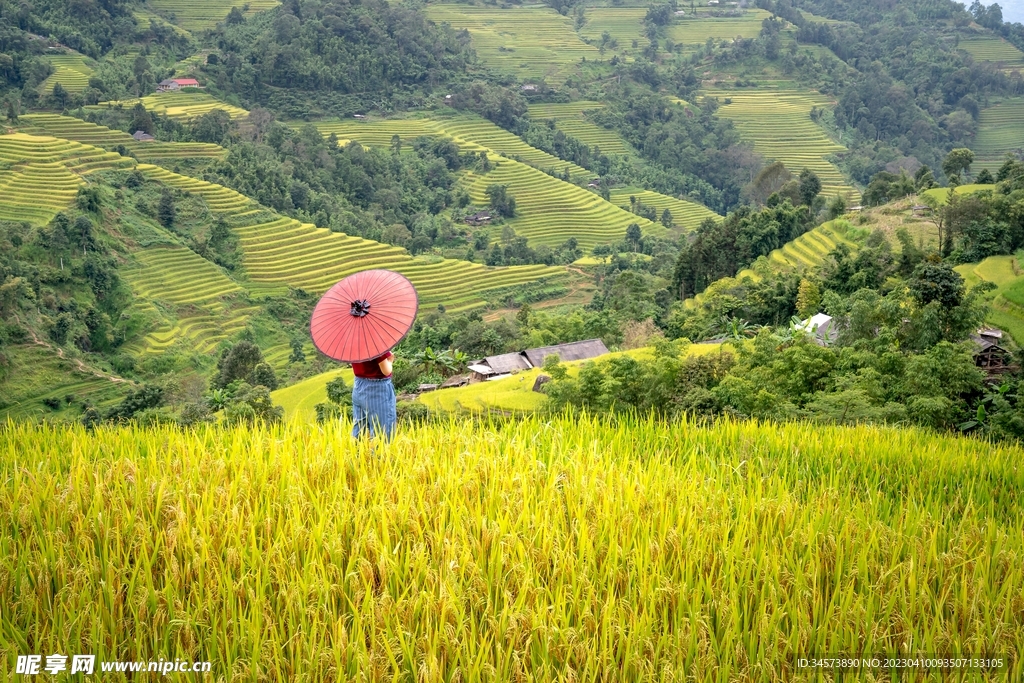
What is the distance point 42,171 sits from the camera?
116 feet

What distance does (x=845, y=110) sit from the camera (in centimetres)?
6406

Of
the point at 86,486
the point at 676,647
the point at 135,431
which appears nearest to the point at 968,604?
the point at 676,647

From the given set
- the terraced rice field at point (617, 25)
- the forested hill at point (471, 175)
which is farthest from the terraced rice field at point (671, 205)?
the terraced rice field at point (617, 25)

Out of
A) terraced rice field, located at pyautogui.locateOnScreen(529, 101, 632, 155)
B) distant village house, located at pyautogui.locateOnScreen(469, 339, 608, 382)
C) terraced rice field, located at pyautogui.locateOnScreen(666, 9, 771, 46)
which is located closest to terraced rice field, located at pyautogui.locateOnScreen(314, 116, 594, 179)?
terraced rice field, located at pyautogui.locateOnScreen(529, 101, 632, 155)

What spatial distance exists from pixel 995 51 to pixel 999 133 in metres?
16.6

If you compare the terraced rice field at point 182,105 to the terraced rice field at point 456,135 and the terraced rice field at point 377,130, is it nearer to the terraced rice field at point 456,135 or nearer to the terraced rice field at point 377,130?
the terraced rice field at point 377,130

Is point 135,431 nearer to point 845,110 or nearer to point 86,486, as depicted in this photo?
point 86,486

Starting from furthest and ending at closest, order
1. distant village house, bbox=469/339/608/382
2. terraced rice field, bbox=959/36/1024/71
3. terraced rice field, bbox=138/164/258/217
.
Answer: terraced rice field, bbox=959/36/1024/71 → terraced rice field, bbox=138/164/258/217 → distant village house, bbox=469/339/608/382

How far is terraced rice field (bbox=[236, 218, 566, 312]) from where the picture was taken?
116ft

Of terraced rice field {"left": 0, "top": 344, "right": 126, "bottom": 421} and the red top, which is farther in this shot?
terraced rice field {"left": 0, "top": 344, "right": 126, "bottom": 421}

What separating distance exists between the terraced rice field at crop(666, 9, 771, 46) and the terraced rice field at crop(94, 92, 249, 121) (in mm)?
42073

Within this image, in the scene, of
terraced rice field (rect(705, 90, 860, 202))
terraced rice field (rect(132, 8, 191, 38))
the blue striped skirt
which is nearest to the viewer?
the blue striped skirt

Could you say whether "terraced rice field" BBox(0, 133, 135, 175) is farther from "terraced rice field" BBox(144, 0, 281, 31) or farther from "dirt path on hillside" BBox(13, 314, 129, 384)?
"terraced rice field" BBox(144, 0, 281, 31)

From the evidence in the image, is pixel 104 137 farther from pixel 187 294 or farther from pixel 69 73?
pixel 187 294
